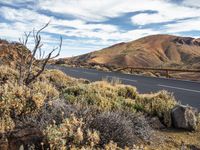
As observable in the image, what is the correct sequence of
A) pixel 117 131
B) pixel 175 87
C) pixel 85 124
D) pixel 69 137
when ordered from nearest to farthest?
1. pixel 69 137
2. pixel 85 124
3. pixel 117 131
4. pixel 175 87

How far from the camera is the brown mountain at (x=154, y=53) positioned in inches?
5005

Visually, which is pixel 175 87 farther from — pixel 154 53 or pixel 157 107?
pixel 154 53

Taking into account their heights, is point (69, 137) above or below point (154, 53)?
below

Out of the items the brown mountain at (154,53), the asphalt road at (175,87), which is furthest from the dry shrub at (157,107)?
the brown mountain at (154,53)

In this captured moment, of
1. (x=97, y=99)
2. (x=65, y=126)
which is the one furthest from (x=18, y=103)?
(x=97, y=99)

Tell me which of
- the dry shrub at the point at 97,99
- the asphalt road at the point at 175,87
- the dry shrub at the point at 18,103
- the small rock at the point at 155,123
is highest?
the dry shrub at the point at 18,103

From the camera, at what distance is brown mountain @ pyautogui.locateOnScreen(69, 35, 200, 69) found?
127m

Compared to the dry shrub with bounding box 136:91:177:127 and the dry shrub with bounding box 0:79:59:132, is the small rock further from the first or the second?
the dry shrub with bounding box 0:79:59:132

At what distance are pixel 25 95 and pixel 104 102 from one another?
96.0 inches

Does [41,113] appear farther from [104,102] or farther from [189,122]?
[189,122]

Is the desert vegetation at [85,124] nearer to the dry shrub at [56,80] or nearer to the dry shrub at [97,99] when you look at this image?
the dry shrub at [97,99]

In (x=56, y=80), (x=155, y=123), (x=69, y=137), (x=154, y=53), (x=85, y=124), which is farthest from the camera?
(x=154, y=53)

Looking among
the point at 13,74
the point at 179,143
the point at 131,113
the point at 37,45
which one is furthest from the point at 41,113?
the point at 13,74

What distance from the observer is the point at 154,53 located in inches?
5837
